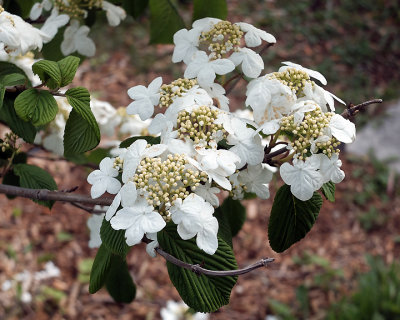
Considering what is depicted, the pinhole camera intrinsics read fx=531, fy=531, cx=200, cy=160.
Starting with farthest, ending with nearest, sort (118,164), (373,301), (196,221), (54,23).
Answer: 1. (373,301)
2. (54,23)
3. (118,164)
4. (196,221)

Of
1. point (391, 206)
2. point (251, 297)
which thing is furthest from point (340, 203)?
point (251, 297)

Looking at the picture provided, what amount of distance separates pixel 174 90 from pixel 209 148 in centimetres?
14

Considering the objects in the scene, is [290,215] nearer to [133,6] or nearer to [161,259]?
[133,6]

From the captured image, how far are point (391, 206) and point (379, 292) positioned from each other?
902 mm

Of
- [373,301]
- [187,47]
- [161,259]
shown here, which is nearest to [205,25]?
[187,47]

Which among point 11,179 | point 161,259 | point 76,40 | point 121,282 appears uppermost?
point 76,40

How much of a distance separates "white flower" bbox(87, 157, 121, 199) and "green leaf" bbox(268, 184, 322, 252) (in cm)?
21

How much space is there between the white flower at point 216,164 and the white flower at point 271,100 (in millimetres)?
101

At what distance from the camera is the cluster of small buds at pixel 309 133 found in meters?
0.64

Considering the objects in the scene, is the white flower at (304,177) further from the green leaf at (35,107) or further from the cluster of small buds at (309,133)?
the green leaf at (35,107)

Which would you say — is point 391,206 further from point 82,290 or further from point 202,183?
point 202,183

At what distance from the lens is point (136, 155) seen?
2.11ft

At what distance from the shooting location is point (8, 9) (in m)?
1.02

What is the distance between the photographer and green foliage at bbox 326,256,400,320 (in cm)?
207
